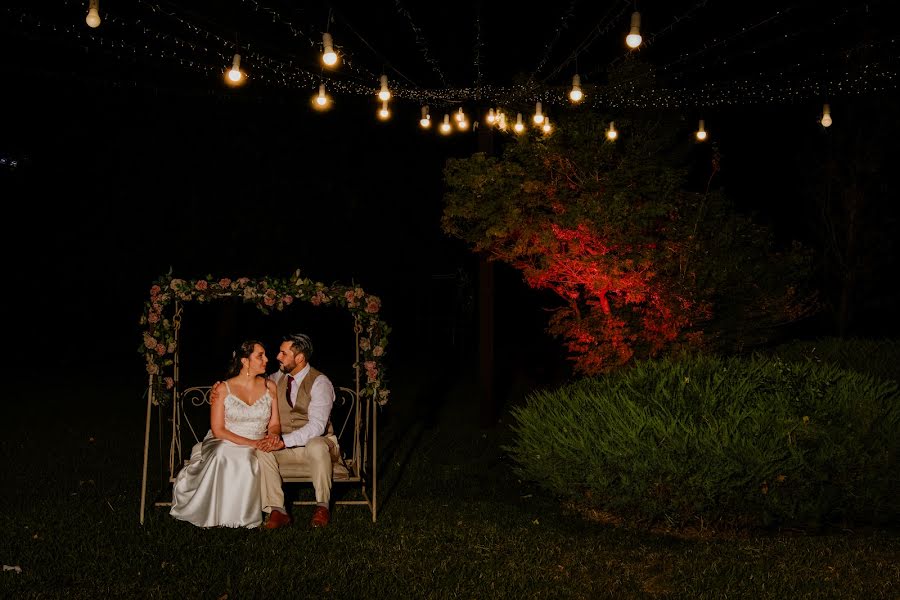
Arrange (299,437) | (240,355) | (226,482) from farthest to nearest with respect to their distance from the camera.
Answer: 1. (299,437)
2. (240,355)
3. (226,482)

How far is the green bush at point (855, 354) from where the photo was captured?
12008 millimetres

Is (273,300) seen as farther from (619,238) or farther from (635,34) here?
(619,238)

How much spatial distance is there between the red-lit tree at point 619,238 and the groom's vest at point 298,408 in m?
5.08

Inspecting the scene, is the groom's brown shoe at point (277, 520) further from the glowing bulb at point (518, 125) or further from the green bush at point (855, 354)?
the green bush at point (855, 354)

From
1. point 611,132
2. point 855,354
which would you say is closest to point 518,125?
point 611,132

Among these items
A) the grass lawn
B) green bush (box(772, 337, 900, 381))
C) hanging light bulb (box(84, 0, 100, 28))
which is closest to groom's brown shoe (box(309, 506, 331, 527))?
the grass lawn

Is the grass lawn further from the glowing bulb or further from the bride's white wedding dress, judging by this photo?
the glowing bulb

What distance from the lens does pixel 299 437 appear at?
8.05 metres

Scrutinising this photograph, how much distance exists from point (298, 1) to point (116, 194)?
9292 mm

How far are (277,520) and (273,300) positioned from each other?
1955 mm

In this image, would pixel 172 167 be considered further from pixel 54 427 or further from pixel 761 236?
pixel 761 236

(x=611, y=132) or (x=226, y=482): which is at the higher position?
(x=611, y=132)

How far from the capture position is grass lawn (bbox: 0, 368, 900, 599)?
613cm

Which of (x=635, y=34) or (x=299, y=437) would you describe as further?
(x=299, y=437)
